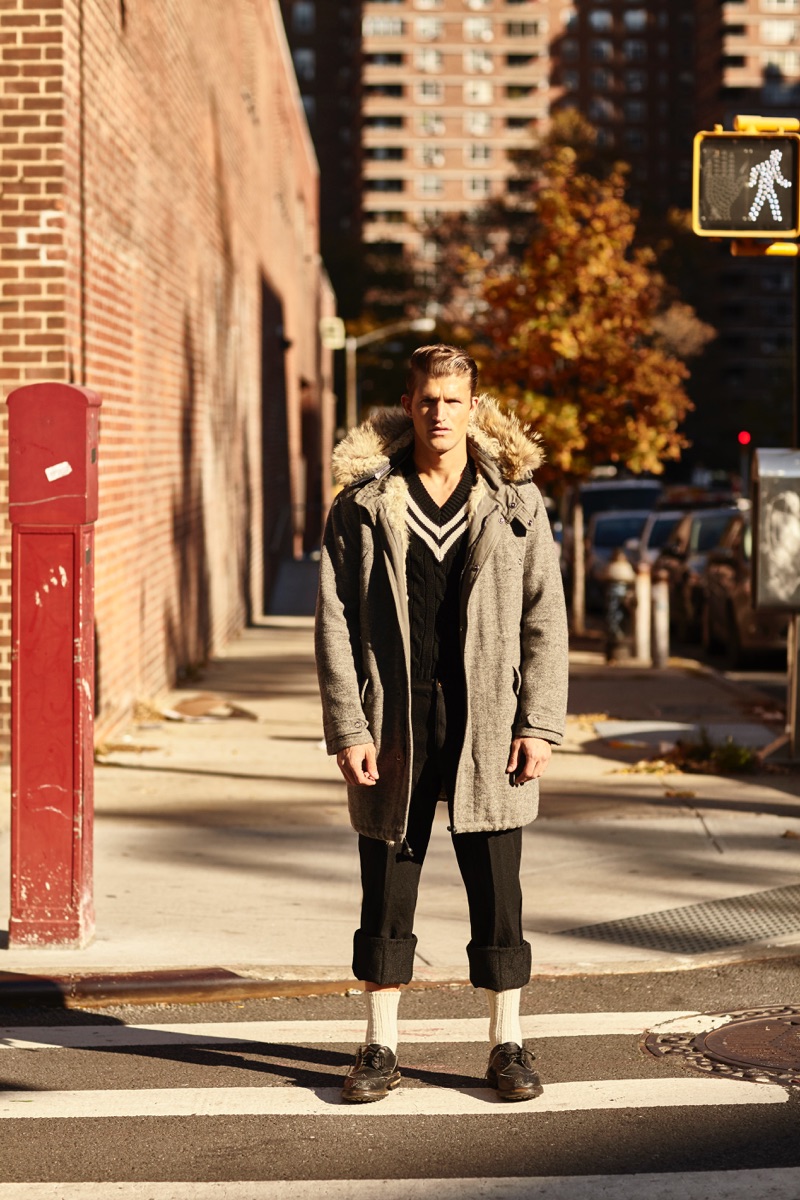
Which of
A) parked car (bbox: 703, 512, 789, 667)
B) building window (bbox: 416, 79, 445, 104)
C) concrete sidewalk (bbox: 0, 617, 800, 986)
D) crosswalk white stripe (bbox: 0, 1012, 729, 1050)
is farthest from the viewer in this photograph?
building window (bbox: 416, 79, 445, 104)

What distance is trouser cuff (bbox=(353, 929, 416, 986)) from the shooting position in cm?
499

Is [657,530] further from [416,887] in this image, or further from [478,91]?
[478,91]

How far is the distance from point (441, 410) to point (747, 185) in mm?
5818

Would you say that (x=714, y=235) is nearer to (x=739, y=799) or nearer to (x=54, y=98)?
(x=739, y=799)

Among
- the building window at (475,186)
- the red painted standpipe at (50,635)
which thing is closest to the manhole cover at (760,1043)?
the red painted standpipe at (50,635)

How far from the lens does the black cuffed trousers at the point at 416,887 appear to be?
4969 millimetres

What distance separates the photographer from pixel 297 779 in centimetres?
1066

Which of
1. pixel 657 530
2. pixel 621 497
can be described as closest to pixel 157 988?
pixel 657 530

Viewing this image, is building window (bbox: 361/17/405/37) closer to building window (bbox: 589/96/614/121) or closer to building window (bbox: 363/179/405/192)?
building window (bbox: 363/179/405/192)

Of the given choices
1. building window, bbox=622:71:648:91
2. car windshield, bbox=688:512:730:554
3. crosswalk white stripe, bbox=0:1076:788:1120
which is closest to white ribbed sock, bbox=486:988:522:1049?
crosswalk white stripe, bbox=0:1076:788:1120

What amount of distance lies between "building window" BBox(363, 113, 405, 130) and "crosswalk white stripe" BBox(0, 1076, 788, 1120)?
14521cm

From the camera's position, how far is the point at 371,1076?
5.02m

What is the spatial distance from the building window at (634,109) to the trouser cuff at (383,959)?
16114 cm

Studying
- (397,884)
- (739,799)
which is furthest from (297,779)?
(397,884)
